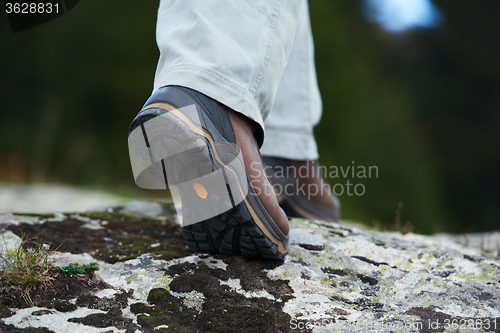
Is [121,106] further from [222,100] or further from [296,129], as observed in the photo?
[222,100]

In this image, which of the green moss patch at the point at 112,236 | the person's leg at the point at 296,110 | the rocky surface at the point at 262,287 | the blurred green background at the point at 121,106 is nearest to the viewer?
the rocky surface at the point at 262,287

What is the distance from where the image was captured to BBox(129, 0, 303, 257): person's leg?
92cm

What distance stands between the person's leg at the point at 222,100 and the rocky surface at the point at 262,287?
0.11m

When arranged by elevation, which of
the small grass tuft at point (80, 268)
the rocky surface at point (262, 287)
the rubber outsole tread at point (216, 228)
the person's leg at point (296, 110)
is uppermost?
the person's leg at point (296, 110)

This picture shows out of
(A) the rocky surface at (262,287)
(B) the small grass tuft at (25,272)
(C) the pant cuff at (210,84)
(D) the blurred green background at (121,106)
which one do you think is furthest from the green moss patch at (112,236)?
(D) the blurred green background at (121,106)

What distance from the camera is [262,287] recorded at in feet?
3.17

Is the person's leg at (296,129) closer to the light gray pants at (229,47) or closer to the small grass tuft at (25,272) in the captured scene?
the light gray pants at (229,47)

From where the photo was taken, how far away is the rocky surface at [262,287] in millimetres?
812

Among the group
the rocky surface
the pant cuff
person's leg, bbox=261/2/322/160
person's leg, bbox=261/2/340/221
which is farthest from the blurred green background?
the pant cuff

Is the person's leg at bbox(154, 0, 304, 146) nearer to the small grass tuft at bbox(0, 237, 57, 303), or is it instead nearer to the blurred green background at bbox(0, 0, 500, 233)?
the small grass tuft at bbox(0, 237, 57, 303)

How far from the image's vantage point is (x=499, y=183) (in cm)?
862

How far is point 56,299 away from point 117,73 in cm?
582

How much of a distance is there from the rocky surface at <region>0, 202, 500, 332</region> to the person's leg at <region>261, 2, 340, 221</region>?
29 centimetres

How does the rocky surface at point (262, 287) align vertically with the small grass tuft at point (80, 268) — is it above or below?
below
